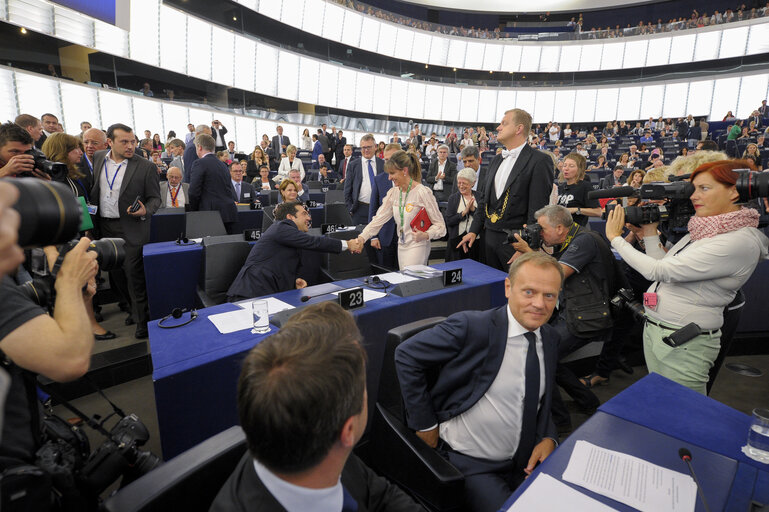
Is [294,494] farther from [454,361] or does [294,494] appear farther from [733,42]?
[733,42]

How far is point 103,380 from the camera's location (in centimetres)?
279

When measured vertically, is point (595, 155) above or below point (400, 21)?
below

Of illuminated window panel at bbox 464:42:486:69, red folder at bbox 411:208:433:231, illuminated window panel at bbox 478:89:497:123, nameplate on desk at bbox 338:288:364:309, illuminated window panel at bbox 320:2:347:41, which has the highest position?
illuminated window panel at bbox 464:42:486:69

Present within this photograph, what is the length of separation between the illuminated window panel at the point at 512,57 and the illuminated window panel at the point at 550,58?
1.32m

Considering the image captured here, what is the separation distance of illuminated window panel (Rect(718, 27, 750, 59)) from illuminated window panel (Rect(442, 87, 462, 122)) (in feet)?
43.5

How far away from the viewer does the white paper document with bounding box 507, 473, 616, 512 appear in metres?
0.98

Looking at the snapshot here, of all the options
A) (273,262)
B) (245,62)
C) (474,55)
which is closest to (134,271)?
(273,262)

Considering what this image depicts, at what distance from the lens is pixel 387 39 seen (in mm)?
21078

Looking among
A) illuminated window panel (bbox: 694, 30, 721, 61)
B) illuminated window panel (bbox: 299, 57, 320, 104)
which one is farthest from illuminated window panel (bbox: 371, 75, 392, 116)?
illuminated window panel (bbox: 694, 30, 721, 61)

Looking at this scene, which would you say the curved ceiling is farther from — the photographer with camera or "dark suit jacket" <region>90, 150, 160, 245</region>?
the photographer with camera

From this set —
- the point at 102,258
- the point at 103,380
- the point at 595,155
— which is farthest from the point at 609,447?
the point at 595,155

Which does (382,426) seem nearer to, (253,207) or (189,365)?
(189,365)

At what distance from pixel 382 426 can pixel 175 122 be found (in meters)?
14.7

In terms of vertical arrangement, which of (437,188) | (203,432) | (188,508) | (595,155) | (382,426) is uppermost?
(595,155)
